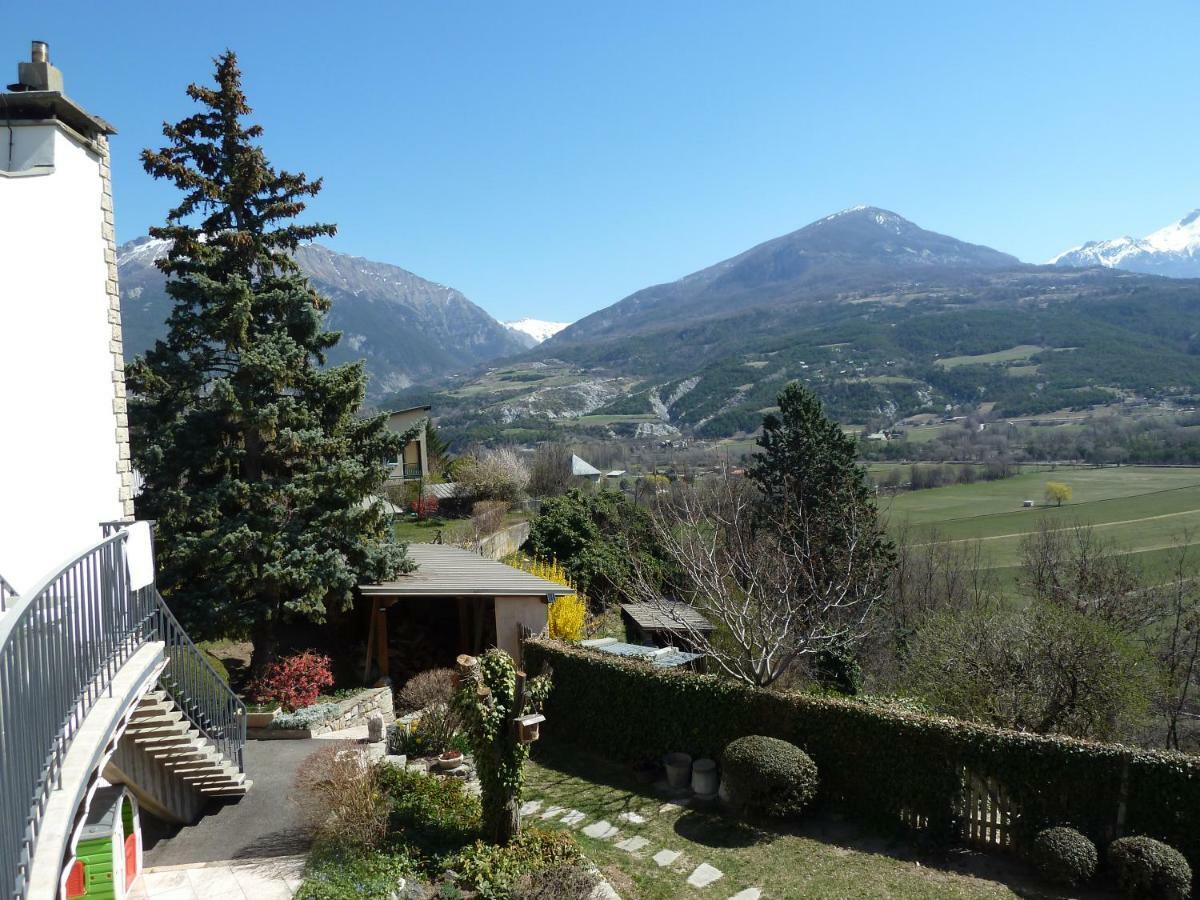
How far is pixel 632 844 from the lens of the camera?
12086mm

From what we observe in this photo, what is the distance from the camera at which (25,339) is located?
29.0 ft

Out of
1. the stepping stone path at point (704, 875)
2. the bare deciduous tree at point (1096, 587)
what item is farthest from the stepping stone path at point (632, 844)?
the bare deciduous tree at point (1096, 587)

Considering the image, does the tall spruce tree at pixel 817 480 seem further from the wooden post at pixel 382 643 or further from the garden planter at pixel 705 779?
the wooden post at pixel 382 643

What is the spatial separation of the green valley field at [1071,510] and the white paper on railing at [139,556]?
34.9 meters

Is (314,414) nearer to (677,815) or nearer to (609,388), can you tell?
(677,815)

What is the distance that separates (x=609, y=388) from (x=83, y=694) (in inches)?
7287

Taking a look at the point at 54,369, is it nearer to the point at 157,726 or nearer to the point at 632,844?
the point at 157,726

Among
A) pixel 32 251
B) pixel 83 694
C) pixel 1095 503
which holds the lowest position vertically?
pixel 1095 503

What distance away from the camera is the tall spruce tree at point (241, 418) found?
52.3 feet

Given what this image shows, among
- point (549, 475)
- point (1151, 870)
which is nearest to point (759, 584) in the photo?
point (1151, 870)

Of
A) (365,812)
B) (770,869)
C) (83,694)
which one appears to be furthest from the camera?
(770,869)

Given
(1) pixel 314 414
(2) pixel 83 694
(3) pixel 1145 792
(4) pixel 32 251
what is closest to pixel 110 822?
(2) pixel 83 694

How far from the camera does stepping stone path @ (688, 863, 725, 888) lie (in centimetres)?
1084

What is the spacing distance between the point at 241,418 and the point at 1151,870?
1635 centimetres
